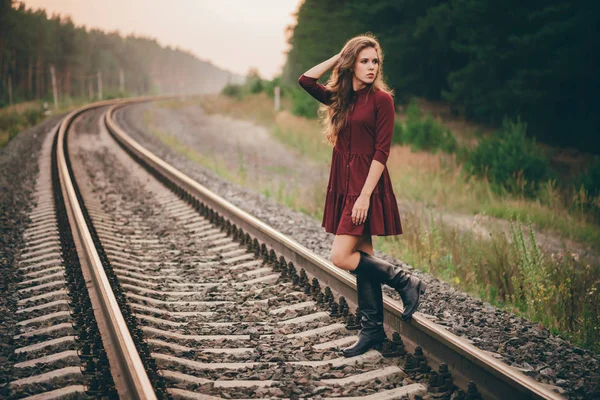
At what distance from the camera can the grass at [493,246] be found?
4266mm

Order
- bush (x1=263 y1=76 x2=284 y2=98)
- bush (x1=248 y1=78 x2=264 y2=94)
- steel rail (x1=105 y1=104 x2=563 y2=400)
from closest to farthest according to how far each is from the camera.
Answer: steel rail (x1=105 y1=104 x2=563 y2=400) < bush (x1=263 y1=76 x2=284 y2=98) < bush (x1=248 y1=78 x2=264 y2=94)

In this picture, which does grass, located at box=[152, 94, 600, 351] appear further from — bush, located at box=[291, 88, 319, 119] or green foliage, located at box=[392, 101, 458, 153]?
bush, located at box=[291, 88, 319, 119]

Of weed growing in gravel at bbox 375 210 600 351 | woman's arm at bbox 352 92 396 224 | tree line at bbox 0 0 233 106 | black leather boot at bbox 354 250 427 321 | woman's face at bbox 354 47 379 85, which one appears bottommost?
weed growing in gravel at bbox 375 210 600 351

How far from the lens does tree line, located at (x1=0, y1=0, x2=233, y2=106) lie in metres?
61.7

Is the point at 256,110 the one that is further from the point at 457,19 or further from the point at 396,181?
the point at 396,181

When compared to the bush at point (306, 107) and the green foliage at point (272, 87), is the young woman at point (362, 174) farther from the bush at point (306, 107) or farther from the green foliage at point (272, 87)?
the green foliage at point (272, 87)

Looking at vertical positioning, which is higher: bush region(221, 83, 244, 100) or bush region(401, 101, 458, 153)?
bush region(221, 83, 244, 100)

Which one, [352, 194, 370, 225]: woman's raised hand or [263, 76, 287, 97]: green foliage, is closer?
[352, 194, 370, 225]: woman's raised hand

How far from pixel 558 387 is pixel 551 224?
622 cm

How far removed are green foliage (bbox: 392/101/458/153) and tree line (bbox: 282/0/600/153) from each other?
8.74ft

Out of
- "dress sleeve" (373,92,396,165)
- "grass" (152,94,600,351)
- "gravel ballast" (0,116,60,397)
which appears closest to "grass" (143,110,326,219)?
"grass" (152,94,600,351)

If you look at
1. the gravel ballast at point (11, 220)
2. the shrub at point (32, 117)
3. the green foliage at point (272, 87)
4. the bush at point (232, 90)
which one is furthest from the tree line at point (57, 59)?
the gravel ballast at point (11, 220)

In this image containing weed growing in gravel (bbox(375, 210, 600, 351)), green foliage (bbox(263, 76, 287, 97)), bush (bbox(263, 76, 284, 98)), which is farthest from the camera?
bush (bbox(263, 76, 284, 98))

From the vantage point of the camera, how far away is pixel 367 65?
3.05m
